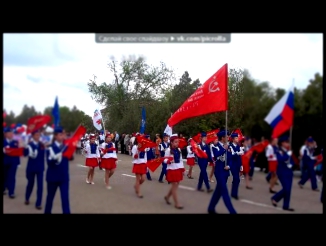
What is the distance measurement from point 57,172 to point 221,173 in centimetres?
222

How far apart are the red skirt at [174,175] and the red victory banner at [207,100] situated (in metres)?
0.65

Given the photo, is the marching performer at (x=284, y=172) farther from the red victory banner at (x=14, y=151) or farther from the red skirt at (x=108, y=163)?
the red victory banner at (x=14, y=151)

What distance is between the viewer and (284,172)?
18.3 ft

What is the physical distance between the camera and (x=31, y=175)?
5520mm

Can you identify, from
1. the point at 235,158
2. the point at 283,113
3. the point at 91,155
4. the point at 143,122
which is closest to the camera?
the point at 283,113

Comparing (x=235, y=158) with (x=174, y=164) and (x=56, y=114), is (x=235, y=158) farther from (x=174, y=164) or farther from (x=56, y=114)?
(x=56, y=114)

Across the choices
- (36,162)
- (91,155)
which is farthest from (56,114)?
(91,155)

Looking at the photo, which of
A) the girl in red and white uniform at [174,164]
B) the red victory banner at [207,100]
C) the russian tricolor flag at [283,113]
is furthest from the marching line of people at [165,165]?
the red victory banner at [207,100]

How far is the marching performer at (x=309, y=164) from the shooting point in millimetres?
5586
